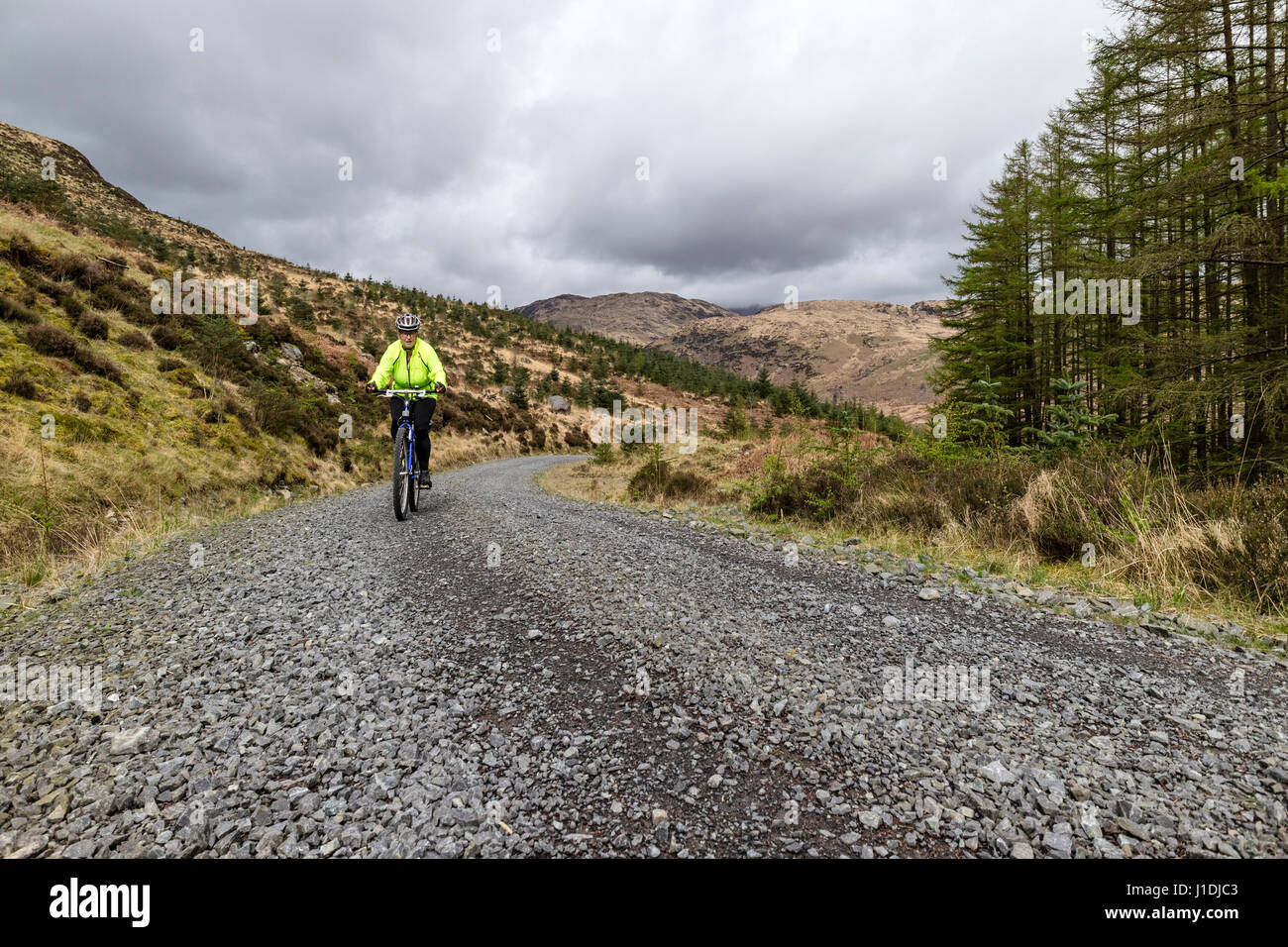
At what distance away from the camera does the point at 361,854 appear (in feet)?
4.99

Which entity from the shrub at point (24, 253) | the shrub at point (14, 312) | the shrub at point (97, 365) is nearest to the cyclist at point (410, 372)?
the shrub at point (97, 365)

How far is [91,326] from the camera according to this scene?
1070 cm

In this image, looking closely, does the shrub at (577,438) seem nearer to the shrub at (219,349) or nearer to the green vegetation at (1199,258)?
the shrub at (219,349)

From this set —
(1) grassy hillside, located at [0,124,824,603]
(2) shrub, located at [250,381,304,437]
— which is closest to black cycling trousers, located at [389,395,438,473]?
(1) grassy hillside, located at [0,124,824,603]

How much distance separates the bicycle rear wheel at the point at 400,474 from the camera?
6957mm

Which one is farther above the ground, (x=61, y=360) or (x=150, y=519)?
(x=61, y=360)

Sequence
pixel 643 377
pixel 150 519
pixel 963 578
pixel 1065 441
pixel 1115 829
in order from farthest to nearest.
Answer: pixel 643 377, pixel 1065 441, pixel 150 519, pixel 963 578, pixel 1115 829

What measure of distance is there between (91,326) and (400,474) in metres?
9.59

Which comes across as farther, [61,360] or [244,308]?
[244,308]
